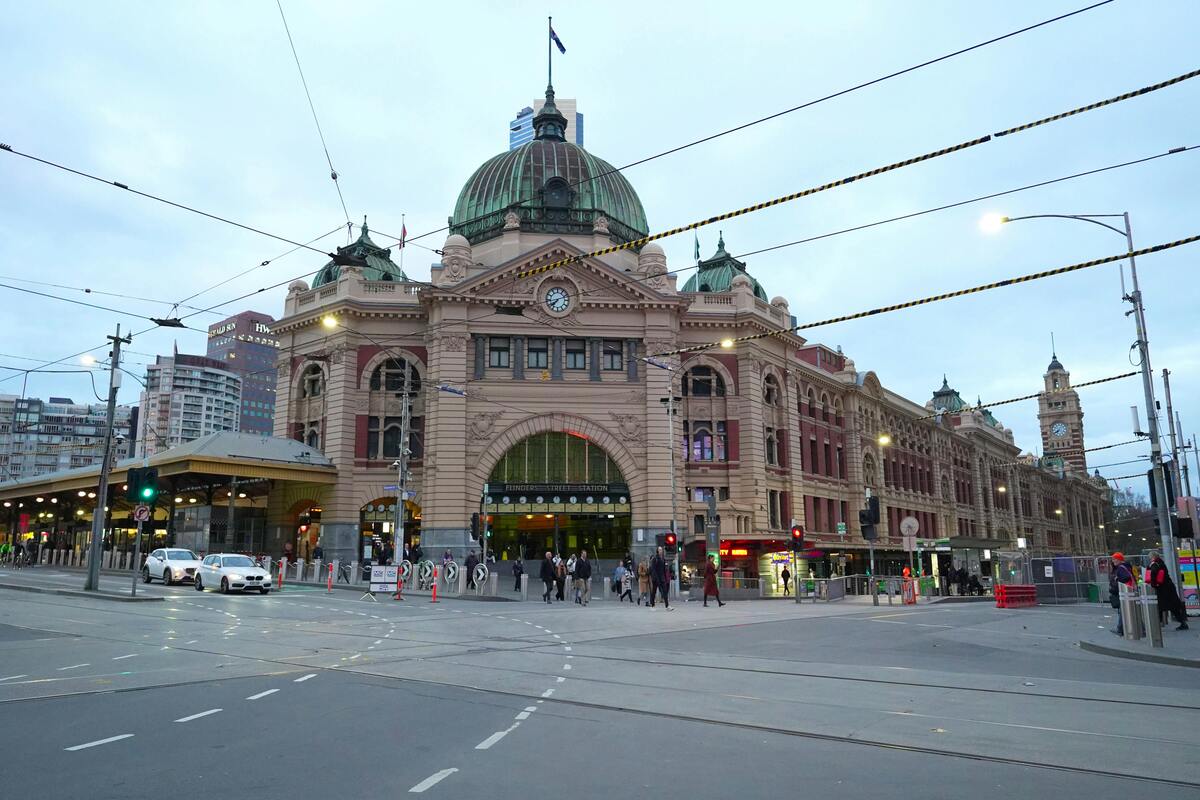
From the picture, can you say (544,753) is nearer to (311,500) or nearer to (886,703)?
(886,703)

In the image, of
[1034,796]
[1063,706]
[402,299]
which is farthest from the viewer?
[402,299]

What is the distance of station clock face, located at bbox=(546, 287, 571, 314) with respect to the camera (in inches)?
2002

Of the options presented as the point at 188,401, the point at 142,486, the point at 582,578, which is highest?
the point at 188,401

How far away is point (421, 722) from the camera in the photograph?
975 centimetres

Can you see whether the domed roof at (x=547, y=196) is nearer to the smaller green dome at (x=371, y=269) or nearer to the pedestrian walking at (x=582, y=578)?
the smaller green dome at (x=371, y=269)

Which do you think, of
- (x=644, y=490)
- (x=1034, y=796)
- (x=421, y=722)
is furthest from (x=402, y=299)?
(x=1034, y=796)

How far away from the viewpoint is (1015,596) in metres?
33.1

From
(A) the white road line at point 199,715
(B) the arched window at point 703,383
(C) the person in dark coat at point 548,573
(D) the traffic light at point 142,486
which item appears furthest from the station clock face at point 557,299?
(A) the white road line at point 199,715

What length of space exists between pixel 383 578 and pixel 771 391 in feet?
105

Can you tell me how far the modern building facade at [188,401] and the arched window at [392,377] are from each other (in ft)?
469

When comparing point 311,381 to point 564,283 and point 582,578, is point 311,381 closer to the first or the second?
point 564,283

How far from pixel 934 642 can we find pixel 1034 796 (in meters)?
12.7

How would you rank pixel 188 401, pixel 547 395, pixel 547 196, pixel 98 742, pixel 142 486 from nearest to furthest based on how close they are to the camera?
pixel 98 742, pixel 142 486, pixel 547 395, pixel 547 196, pixel 188 401

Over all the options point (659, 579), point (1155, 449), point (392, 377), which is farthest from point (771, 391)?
point (1155, 449)
